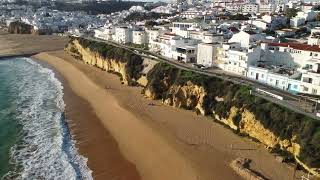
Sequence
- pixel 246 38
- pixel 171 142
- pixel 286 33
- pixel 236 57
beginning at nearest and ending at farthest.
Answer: pixel 171 142 < pixel 236 57 < pixel 246 38 < pixel 286 33

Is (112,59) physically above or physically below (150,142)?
above

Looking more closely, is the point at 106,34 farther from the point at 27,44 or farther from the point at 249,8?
the point at 249,8

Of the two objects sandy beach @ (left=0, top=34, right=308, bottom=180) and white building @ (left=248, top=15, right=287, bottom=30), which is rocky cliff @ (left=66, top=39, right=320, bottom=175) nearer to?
sandy beach @ (left=0, top=34, right=308, bottom=180)

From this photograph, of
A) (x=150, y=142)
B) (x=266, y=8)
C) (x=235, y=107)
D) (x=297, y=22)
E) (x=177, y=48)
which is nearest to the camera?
(x=150, y=142)

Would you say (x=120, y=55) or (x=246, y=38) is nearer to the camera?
(x=246, y=38)

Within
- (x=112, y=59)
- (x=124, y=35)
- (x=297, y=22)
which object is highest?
(x=297, y=22)

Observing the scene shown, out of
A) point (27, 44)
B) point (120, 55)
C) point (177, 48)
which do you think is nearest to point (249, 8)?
point (27, 44)

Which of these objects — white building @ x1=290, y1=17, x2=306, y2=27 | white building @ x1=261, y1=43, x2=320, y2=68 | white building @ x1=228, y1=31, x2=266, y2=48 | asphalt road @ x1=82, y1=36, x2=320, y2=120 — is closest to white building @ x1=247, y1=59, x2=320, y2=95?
asphalt road @ x1=82, y1=36, x2=320, y2=120

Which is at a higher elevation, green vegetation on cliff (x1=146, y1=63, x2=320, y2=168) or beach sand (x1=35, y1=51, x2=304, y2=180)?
green vegetation on cliff (x1=146, y1=63, x2=320, y2=168)
